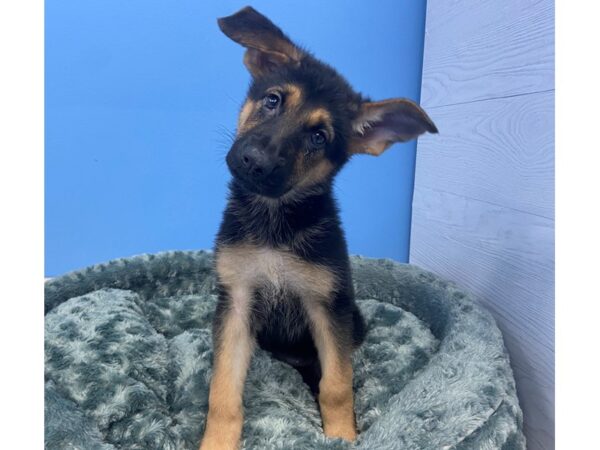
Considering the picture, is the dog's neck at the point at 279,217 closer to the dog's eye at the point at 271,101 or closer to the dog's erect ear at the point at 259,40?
the dog's eye at the point at 271,101

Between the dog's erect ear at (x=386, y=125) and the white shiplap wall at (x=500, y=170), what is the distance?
2.12ft

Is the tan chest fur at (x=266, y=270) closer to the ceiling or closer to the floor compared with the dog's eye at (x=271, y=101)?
closer to the floor

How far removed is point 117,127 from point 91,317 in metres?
1.86

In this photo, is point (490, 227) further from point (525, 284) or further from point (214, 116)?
point (214, 116)

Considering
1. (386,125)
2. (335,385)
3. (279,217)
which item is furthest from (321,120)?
(335,385)

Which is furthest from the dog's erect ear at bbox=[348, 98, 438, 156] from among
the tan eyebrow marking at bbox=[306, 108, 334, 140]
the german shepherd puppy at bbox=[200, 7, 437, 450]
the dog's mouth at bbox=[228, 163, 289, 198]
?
the dog's mouth at bbox=[228, 163, 289, 198]

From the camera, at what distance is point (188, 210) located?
405 centimetres

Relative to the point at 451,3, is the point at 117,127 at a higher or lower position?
lower

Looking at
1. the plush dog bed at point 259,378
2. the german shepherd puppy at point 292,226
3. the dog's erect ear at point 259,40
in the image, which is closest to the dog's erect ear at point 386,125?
the german shepherd puppy at point 292,226

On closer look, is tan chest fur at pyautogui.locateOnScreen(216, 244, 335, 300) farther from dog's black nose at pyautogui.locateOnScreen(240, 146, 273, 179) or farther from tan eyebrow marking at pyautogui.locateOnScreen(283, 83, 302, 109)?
tan eyebrow marking at pyautogui.locateOnScreen(283, 83, 302, 109)

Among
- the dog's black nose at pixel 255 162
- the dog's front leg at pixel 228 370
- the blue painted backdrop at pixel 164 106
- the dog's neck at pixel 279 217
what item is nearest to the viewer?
the dog's black nose at pixel 255 162

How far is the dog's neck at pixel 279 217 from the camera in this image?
224 centimetres

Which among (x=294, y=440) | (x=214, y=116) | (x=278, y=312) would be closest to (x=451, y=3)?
(x=214, y=116)

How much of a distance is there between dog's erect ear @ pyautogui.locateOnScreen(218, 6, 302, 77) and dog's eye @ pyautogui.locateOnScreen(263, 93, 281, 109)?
0.23 meters
